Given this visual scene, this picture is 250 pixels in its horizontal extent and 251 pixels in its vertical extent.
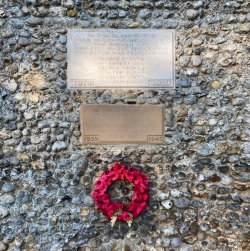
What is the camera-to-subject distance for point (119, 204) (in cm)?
287

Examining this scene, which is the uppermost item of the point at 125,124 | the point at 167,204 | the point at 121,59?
the point at 121,59

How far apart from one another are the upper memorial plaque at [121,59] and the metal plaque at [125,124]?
24 centimetres

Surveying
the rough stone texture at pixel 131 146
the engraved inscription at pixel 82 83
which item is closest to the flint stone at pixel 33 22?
the rough stone texture at pixel 131 146

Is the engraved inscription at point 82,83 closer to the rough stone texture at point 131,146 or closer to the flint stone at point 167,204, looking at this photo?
the rough stone texture at point 131,146

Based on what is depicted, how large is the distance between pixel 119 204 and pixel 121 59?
1.56 meters

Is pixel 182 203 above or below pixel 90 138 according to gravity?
below

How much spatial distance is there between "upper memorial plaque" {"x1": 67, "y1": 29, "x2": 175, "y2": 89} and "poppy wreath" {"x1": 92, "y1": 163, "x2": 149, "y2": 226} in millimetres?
948

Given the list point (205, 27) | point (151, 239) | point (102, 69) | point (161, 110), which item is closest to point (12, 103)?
point (102, 69)

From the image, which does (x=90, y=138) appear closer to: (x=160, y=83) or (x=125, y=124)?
(x=125, y=124)

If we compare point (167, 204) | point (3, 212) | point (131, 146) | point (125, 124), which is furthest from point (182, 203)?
point (3, 212)

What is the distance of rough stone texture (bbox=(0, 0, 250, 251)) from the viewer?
2867 millimetres

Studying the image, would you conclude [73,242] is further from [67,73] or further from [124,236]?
[67,73]

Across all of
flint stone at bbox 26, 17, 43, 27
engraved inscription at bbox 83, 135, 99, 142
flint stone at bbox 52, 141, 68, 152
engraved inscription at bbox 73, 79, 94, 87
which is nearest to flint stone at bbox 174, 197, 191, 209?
engraved inscription at bbox 83, 135, 99, 142

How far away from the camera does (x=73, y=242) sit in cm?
286
